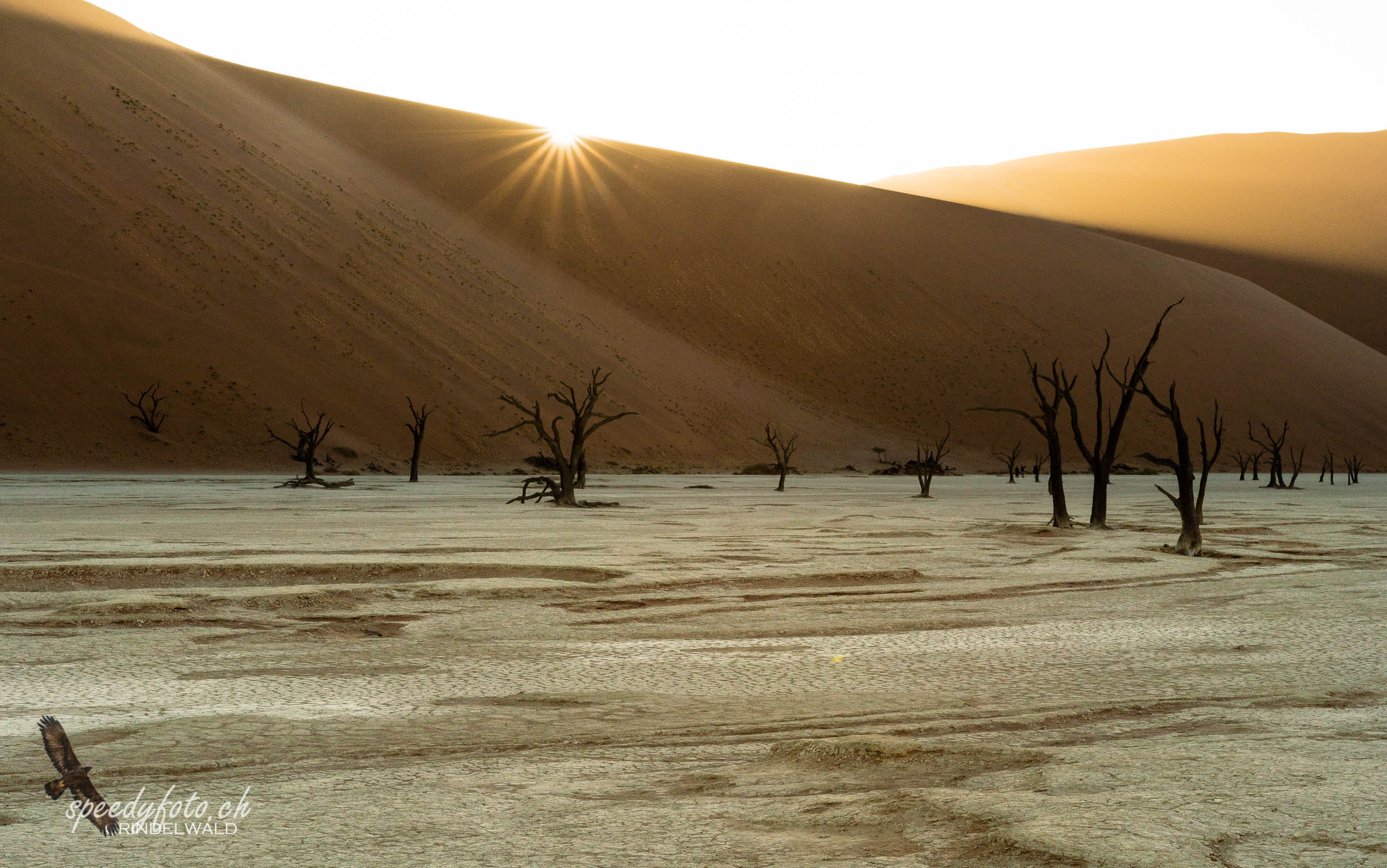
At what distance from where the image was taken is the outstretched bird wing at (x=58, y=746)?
15.1 feet

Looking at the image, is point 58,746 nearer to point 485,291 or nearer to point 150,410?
point 150,410

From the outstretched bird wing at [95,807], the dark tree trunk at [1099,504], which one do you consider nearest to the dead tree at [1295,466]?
the dark tree trunk at [1099,504]

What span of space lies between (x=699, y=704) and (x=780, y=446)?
170 feet

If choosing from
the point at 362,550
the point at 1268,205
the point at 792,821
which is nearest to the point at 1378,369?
the point at 1268,205

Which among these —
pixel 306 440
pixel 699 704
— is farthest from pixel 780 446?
pixel 699 704

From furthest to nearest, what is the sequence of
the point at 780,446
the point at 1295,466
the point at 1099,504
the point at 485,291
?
the point at 485,291 → the point at 1295,466 → the point at 780,446 → the point at 1099,504

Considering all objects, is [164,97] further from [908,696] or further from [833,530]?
[908,696]

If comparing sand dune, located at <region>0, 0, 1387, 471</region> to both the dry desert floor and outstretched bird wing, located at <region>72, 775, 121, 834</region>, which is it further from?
outstretched bird wing, located at <region>72, 775, 121, 834</region>

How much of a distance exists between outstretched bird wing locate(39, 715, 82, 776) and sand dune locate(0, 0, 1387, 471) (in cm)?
4184

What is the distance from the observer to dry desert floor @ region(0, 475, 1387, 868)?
12.8 feet

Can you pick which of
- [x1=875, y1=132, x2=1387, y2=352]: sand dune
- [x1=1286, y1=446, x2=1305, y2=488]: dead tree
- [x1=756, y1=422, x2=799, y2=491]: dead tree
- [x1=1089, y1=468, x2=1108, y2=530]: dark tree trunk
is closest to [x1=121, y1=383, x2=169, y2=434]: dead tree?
[x1=756, y1=422, x2=799, y2=491]: dead tree

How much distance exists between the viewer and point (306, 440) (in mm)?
37875

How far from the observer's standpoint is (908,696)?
20.2ft

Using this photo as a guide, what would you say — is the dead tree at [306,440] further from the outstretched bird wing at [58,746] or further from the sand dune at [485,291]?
the outstretched bird wing at [58,746]
